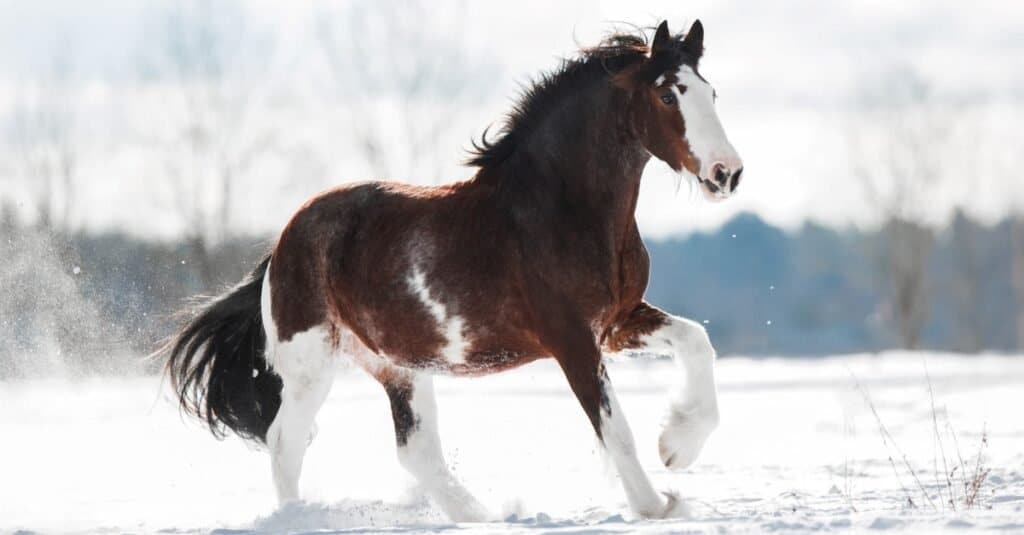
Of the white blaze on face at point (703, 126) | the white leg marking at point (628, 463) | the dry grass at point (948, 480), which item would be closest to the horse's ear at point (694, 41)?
the white blaze on face at point (703, 126)

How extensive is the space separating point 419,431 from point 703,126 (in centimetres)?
244

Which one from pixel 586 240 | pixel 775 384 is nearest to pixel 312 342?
pixel 586 240

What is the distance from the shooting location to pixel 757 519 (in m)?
4.67

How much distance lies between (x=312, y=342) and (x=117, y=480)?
11.6 feet

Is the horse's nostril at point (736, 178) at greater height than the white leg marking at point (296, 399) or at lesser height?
greater

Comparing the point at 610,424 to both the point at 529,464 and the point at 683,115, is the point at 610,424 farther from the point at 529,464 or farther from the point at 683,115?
the point at 529,464

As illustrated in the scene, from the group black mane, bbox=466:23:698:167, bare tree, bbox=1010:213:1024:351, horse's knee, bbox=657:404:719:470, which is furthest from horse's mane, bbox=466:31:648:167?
bare tree, bbox=1010:213:1024:351

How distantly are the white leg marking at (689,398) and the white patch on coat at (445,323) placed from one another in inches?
35.1

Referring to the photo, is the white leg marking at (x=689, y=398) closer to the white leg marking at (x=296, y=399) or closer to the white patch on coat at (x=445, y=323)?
the white patch on coat at (x=445, y=323)

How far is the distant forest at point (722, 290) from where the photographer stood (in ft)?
36.7

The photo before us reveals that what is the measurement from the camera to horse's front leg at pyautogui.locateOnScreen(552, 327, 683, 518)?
17.9ft

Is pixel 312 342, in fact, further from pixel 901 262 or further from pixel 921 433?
pixel 901 262

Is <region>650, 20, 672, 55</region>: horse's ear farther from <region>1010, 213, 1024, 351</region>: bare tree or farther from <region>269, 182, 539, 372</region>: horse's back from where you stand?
<region>1010, 213, 1024, 351</region>: bare tree

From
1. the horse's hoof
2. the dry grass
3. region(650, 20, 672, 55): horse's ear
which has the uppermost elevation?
region(650, 20, 672, 55): horse's ear
